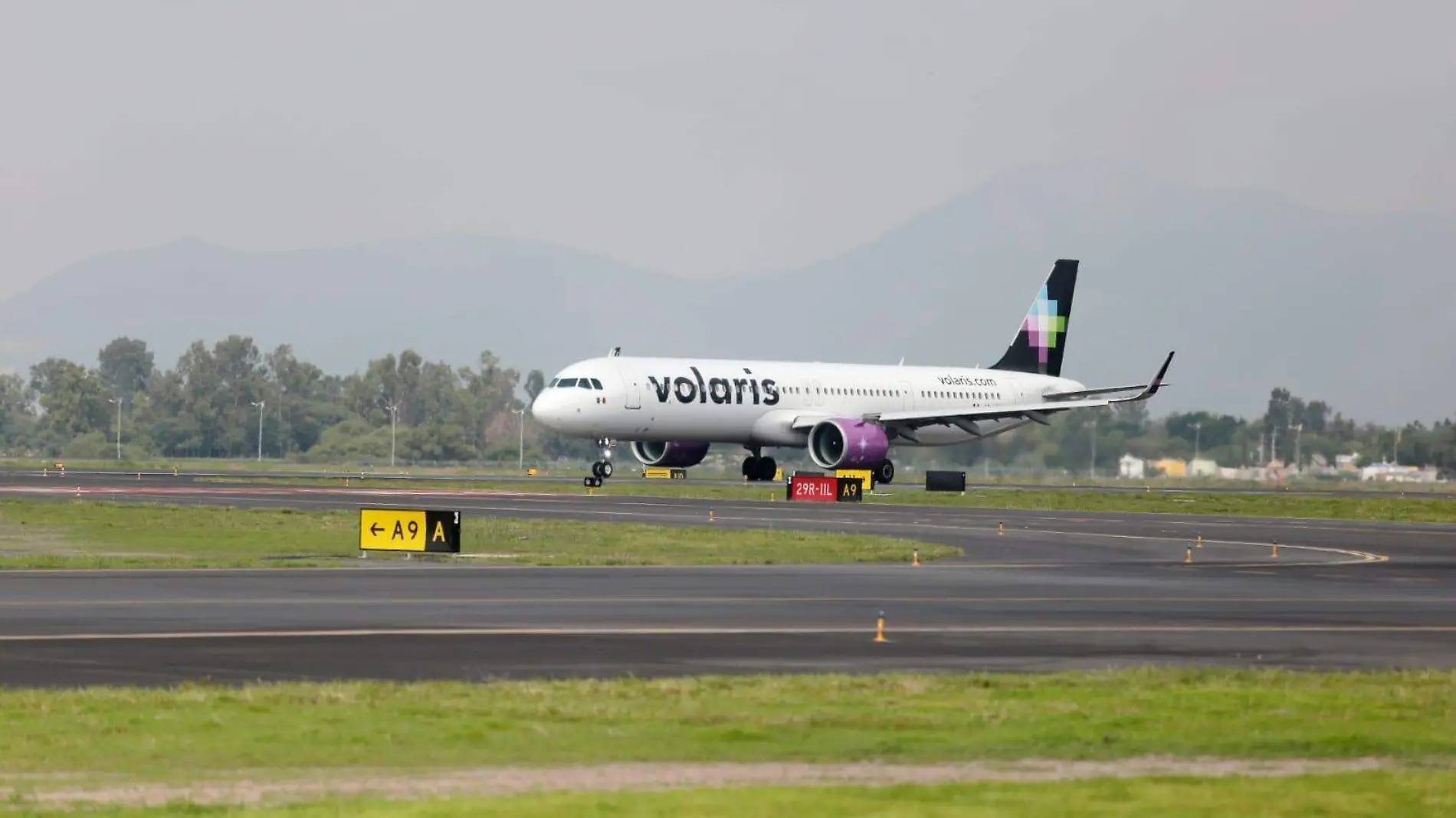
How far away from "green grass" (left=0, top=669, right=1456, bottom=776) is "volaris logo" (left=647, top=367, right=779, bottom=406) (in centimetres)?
5994

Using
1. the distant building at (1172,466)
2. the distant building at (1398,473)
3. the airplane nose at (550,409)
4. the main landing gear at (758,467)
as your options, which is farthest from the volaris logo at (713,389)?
the distant building at (1398,473)

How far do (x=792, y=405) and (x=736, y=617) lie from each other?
5734 centimetres

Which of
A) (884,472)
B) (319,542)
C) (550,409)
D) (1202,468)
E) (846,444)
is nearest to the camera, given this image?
(319,542)

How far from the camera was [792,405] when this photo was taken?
85.2 metres

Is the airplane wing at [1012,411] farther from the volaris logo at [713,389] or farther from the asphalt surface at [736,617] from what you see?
the asphalt surface at [736,617]

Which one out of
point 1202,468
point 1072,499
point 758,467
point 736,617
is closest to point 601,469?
point 758,467

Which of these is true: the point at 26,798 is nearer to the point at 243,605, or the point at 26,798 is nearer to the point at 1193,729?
the point at 1193,729

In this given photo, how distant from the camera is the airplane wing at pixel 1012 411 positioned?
87062 mm

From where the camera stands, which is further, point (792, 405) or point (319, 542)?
point (792, 405)

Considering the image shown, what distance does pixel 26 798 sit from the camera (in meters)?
12.8

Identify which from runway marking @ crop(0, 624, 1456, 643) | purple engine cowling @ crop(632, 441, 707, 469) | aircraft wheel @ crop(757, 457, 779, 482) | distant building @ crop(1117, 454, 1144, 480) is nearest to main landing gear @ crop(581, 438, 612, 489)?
purple engine cowling @ crop(632, 441, 707, 469)

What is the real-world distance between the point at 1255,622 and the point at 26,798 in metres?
19.5

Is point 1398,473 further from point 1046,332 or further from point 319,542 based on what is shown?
point 319,542

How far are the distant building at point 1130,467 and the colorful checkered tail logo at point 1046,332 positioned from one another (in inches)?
370
